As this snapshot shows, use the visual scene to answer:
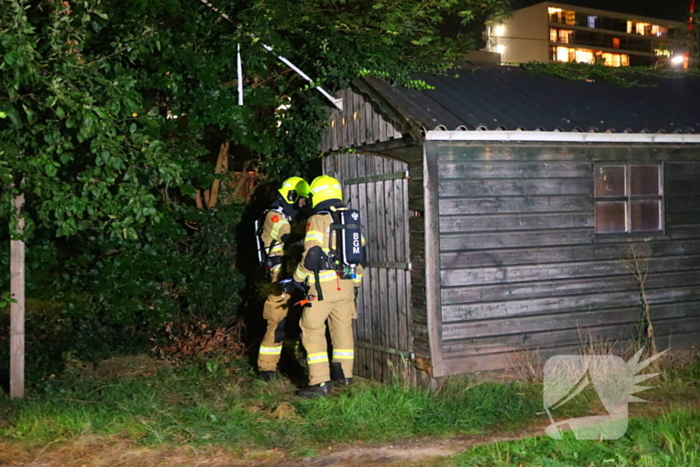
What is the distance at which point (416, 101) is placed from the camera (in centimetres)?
827

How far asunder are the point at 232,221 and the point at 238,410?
3895mm

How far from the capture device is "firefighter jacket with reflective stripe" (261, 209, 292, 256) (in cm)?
868

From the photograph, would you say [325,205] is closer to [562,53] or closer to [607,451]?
[607,451]

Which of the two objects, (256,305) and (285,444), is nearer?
(285,444)

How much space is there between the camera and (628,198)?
8.88m

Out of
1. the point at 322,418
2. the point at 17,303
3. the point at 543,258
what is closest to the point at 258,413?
the point at 322,418

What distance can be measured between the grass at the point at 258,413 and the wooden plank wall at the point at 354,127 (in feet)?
9.10

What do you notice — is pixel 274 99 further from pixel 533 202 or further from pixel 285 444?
pixel 285 444

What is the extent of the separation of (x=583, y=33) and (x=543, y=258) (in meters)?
92.3

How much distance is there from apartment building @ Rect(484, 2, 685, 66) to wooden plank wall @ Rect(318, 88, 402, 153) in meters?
69.9

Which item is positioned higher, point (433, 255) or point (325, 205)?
point (325, 205)

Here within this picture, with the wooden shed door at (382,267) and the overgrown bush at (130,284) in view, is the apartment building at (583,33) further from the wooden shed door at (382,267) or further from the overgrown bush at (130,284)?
the wooden shed door at (382,267)

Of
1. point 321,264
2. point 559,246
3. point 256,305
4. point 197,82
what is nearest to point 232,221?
point 256,305

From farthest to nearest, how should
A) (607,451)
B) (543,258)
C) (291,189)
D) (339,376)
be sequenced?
(291,189), (543,258), (339,376), (607,451)
